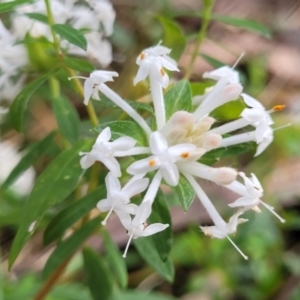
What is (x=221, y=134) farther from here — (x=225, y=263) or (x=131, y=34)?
(x=131, y=34)

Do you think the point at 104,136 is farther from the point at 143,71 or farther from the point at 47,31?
the point at 47,31

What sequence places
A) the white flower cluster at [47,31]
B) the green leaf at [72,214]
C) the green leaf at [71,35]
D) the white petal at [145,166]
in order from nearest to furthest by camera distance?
the white petal at [145,166] < the green leaf at [71,35] < the green leaf at [72,214] < the white flower cluster at [47,31]

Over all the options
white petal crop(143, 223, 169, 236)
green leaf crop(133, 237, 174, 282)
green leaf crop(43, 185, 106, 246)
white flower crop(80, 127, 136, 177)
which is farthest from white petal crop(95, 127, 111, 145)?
green leaf crop(133, 237, 174, 282)

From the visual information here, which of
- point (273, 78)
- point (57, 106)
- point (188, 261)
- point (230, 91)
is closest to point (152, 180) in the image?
point (230, 91)

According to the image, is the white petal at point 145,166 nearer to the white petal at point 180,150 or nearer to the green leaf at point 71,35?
the white petal at point 180,150

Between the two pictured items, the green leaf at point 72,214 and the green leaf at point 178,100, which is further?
the green leaf at point 72,214

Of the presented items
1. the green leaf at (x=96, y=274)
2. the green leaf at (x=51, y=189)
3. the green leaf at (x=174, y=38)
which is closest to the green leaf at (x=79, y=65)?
the green leaf at (x=51, y=189)

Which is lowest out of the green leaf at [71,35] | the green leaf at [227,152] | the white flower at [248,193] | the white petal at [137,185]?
the white flower at [248,193]

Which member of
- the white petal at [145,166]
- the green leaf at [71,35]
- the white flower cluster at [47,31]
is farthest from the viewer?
the white flower cluster at [47,31]
